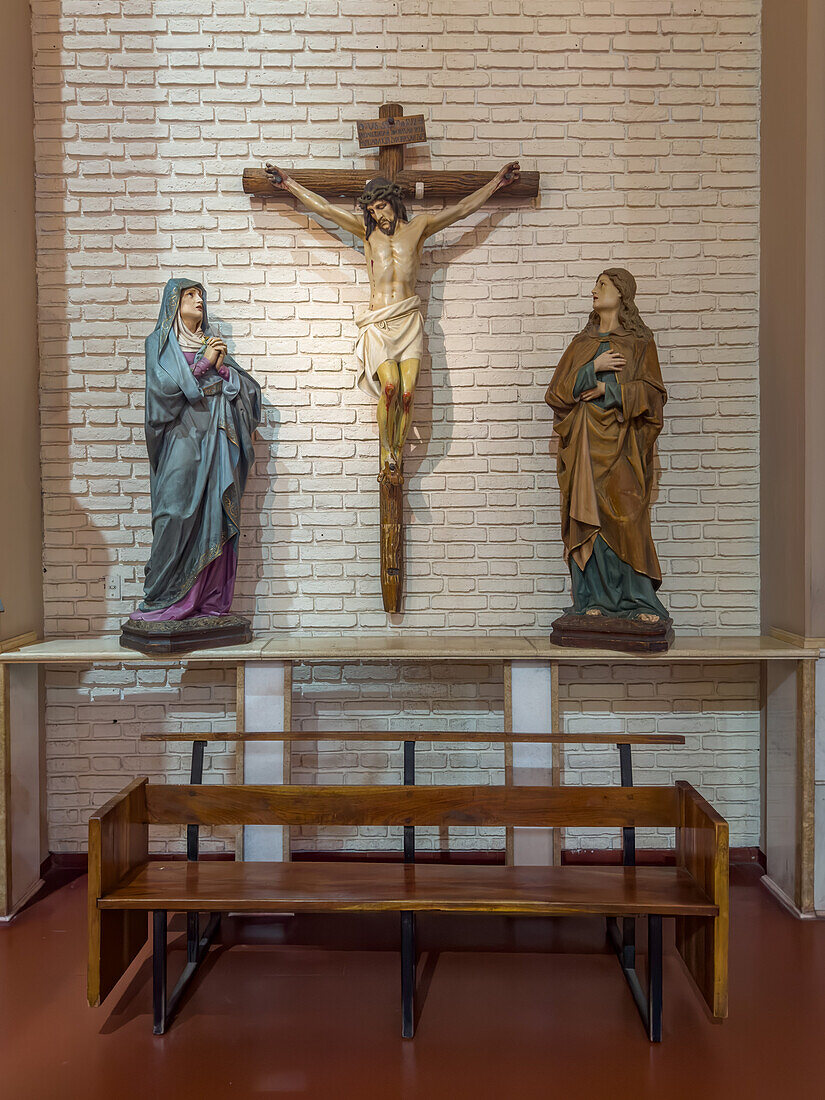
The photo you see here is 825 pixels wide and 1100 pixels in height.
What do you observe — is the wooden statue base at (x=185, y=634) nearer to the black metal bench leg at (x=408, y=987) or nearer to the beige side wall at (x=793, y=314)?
the black metal bench leg at (x=408, y=987)

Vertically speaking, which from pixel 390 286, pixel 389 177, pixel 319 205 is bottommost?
pixel 390 286

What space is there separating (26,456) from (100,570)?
1.76ft

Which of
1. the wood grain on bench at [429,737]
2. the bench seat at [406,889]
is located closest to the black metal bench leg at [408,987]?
the bench seat at [406,889]

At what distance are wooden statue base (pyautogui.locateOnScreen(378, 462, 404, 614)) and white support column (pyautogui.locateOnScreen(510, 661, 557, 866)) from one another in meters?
0.59

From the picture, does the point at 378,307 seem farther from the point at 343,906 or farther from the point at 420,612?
the point at 343,906

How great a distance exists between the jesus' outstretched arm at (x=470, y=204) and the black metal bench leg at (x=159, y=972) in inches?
101

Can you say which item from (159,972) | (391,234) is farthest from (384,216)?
(159,972)

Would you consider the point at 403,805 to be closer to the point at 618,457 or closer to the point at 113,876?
the point at 113,876

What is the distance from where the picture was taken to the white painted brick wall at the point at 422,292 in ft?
11.6

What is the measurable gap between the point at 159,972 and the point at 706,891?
4.90ft

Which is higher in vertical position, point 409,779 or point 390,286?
point 390,286

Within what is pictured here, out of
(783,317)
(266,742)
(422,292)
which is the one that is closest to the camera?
(266,742)

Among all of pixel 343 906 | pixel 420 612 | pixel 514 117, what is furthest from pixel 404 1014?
pixel 514 117

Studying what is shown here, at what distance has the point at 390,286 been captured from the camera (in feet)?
11.0
